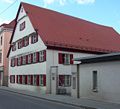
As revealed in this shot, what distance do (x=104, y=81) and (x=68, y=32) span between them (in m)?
16.9

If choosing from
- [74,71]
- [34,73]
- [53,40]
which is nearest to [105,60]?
[74,71]

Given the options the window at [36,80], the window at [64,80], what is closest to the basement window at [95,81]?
the window at [64,80]

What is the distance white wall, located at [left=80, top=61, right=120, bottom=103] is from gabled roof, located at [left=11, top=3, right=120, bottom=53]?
9402mm

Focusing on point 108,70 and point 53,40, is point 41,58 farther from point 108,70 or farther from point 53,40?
point 108,70

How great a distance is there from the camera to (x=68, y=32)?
3569cm

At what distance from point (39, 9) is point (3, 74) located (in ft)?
50.4

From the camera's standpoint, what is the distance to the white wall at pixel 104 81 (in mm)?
18469

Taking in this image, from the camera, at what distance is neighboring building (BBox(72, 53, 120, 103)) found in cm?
1845

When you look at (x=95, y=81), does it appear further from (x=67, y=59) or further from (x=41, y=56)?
(x=41, y=56)

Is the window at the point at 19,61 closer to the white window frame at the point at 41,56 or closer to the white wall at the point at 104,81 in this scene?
the white window frame at the point at 41,56

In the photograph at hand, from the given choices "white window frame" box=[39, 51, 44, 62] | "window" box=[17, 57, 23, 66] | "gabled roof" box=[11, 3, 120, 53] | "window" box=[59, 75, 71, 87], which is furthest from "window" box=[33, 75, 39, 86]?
"window" box=[17, 57, 23, 66]

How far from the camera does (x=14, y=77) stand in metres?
40.8

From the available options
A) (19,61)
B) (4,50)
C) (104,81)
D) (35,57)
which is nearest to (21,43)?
(19,61)

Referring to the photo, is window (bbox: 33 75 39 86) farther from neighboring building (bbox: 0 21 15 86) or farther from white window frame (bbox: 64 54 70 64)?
neighboring building (bbox: 0 21 15 86)
